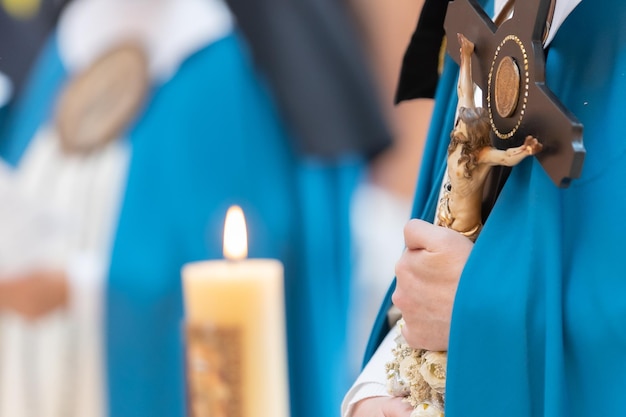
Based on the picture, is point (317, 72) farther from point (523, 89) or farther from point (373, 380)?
point (523, 89)

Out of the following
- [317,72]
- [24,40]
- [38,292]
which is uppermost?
[24,40]

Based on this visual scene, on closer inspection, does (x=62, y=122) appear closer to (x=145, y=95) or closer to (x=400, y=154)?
(x=145, y=95)

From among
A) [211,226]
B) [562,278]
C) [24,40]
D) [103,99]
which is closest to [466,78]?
[562,278]

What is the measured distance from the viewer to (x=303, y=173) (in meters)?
2.01

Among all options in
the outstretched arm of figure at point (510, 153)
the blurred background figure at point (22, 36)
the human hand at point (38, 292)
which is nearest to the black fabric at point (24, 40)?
the blurred background figure at point (22, 36)

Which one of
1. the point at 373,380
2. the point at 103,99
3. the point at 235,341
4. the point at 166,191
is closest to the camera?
the point at 235,341

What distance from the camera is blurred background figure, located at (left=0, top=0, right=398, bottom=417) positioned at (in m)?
1.94

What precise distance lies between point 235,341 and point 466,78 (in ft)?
0.97

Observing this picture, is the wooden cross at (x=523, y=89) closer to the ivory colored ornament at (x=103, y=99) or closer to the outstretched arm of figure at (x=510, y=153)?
the outstretched arm of figure at (x=510, y=153)

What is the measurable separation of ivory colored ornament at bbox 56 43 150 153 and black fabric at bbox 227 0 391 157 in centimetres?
27

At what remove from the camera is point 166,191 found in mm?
1951

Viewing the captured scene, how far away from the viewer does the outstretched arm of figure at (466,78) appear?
2.41ft

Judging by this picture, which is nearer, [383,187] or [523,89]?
[523,89]

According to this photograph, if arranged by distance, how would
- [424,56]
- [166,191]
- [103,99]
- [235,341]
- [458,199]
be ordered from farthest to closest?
[103,99] → [166,191] → [424,56] → [458,199] → [235,341]
